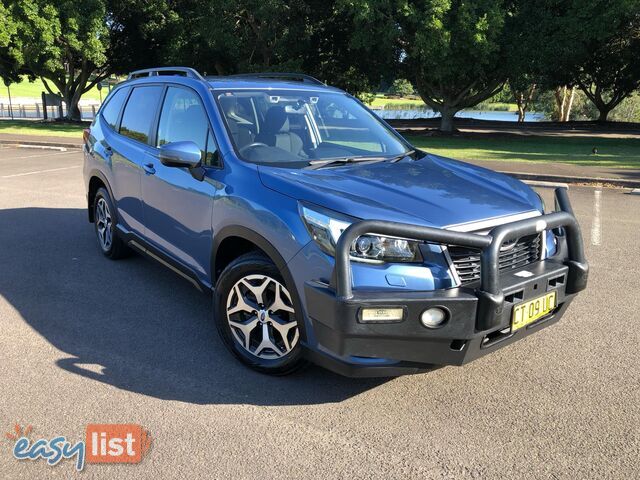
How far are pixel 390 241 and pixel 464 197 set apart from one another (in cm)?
69

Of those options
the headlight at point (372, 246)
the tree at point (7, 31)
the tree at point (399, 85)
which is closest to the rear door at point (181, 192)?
the headlight at point (372, 246)

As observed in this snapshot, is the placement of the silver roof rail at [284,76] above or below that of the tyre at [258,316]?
above

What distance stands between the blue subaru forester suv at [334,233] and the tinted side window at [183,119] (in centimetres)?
2

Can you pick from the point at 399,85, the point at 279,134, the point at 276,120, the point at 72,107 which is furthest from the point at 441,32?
the point at 72,107

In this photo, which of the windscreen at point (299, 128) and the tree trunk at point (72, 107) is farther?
the tree trunk at point (72, 107)

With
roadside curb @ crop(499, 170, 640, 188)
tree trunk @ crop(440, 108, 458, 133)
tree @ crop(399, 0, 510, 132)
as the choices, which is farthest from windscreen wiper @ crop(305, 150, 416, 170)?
tree trunk @ crop(440, 108, 458, 133)

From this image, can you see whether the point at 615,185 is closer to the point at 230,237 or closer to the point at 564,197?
the point at 564,197

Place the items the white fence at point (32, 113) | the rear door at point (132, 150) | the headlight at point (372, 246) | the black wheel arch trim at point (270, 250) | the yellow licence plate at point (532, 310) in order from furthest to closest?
the white fence at point (32, 113), the rear door at point (132, 150), the black wheel arch trim at point (270, 250), the yellow licence plate at point (532, 310), the headlight at point (372, 246)

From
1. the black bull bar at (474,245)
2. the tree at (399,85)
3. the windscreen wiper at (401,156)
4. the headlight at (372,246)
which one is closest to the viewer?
the black bull bar at (474,245)

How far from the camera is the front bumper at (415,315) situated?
8.53ft

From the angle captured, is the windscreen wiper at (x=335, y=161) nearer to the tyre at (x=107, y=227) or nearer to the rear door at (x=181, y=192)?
the rear door at (x=181, y=192)

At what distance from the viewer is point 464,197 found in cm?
318

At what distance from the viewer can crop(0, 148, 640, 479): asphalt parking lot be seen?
8.60 feet

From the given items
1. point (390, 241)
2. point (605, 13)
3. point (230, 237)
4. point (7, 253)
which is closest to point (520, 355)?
point (390, 241)
